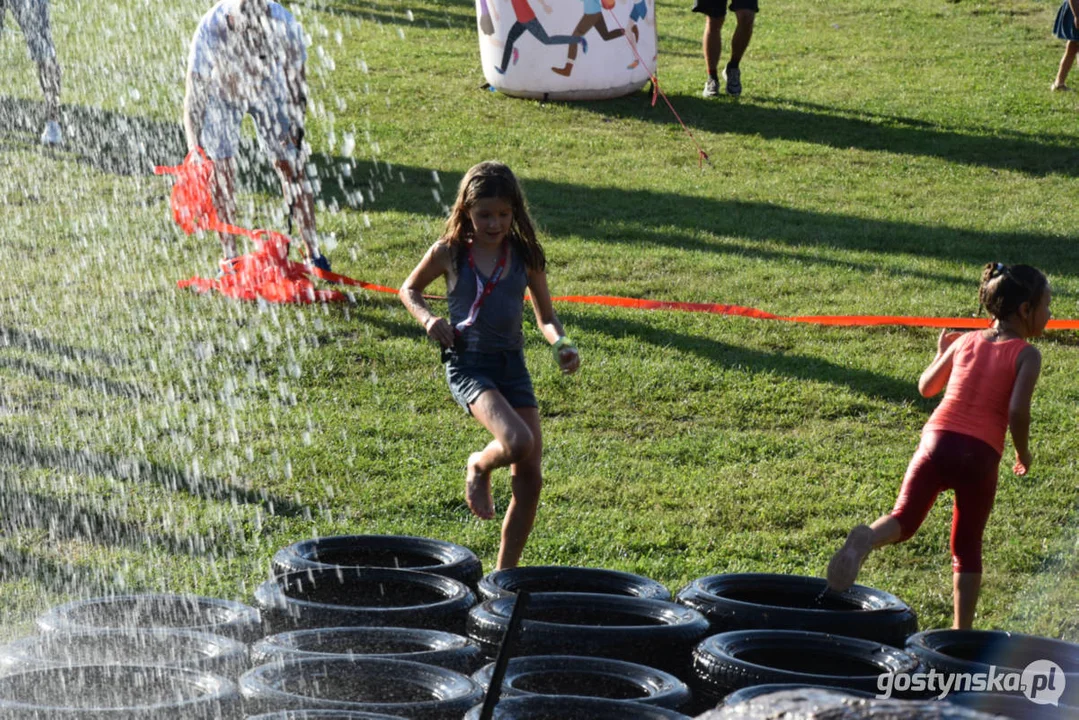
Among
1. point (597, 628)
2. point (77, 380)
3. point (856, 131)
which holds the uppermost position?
point (856, 131)

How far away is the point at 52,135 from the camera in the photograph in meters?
15.7

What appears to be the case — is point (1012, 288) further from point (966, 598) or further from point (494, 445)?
point (494, 445)

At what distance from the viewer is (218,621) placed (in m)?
4.75

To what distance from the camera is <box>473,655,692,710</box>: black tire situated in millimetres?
4121

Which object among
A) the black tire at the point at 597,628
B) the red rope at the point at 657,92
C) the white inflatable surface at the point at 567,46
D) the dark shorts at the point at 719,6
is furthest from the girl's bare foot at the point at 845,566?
the dark shorts at the point at 719,6

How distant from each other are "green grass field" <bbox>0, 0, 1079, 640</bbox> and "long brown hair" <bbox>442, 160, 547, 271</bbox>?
140 cm

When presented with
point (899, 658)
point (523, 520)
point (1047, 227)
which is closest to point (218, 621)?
point (523, 520)

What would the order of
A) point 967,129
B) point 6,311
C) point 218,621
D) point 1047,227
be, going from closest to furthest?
point 218,621
point 6,311
point 1047,227
point 967,129

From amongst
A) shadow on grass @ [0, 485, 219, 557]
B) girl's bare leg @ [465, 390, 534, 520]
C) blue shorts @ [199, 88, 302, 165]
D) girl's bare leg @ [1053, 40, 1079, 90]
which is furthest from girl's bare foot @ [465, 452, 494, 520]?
girl's bare leg @ [1053, 40, 1079, 90]

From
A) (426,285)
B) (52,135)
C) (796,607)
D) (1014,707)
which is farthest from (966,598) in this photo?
(52,135)

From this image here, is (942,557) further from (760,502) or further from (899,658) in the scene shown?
(899,658)

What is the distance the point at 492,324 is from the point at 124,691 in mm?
2296

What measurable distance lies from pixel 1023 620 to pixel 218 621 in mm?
3244

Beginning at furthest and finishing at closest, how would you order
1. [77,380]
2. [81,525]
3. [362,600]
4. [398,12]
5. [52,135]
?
[398,12], [52,135], [77,380], [81,525], [362,600]
